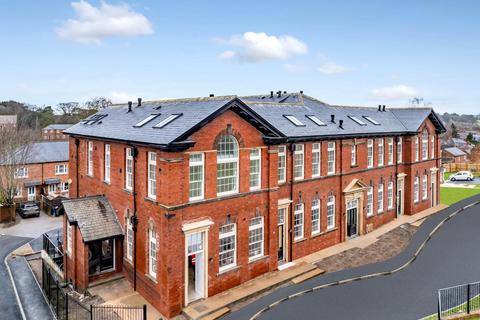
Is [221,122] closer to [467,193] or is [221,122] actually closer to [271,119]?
[271,119]

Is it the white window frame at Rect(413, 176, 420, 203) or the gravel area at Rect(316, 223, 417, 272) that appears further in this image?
the white window frame at Rect(413, 176, 420, 203)

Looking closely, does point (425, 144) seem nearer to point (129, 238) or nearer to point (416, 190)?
point (416, 190)

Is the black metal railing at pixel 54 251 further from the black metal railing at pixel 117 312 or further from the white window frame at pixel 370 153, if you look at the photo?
the white window frame at pixel 370 153

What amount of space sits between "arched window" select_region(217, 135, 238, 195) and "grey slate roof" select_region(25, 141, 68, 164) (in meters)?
30.2

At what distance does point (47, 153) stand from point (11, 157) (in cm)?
567

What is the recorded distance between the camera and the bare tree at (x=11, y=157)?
34000 mm

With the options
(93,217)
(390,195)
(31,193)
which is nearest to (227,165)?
(93,217)

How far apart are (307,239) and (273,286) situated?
5.22m

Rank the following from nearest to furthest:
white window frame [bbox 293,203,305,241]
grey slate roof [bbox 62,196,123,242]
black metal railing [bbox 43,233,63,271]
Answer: grey slate roof [bbox 62,196,123,242] → black metal railing [bbox 43,233,63,271] → white window frame [bbox 293,203,305,241]

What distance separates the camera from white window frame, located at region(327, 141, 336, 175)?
24047 mm

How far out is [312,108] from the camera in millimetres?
27203

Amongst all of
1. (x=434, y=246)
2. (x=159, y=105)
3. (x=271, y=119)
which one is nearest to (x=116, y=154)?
(x=159, y=105)

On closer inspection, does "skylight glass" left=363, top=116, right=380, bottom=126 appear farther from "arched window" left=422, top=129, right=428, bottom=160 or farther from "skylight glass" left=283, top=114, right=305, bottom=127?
"skylight glass" left=283, top=114, right=305, bottom=127

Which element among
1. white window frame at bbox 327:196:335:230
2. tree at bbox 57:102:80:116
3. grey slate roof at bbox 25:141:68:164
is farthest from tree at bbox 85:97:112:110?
white window frame at bbox 327:196:335:230
